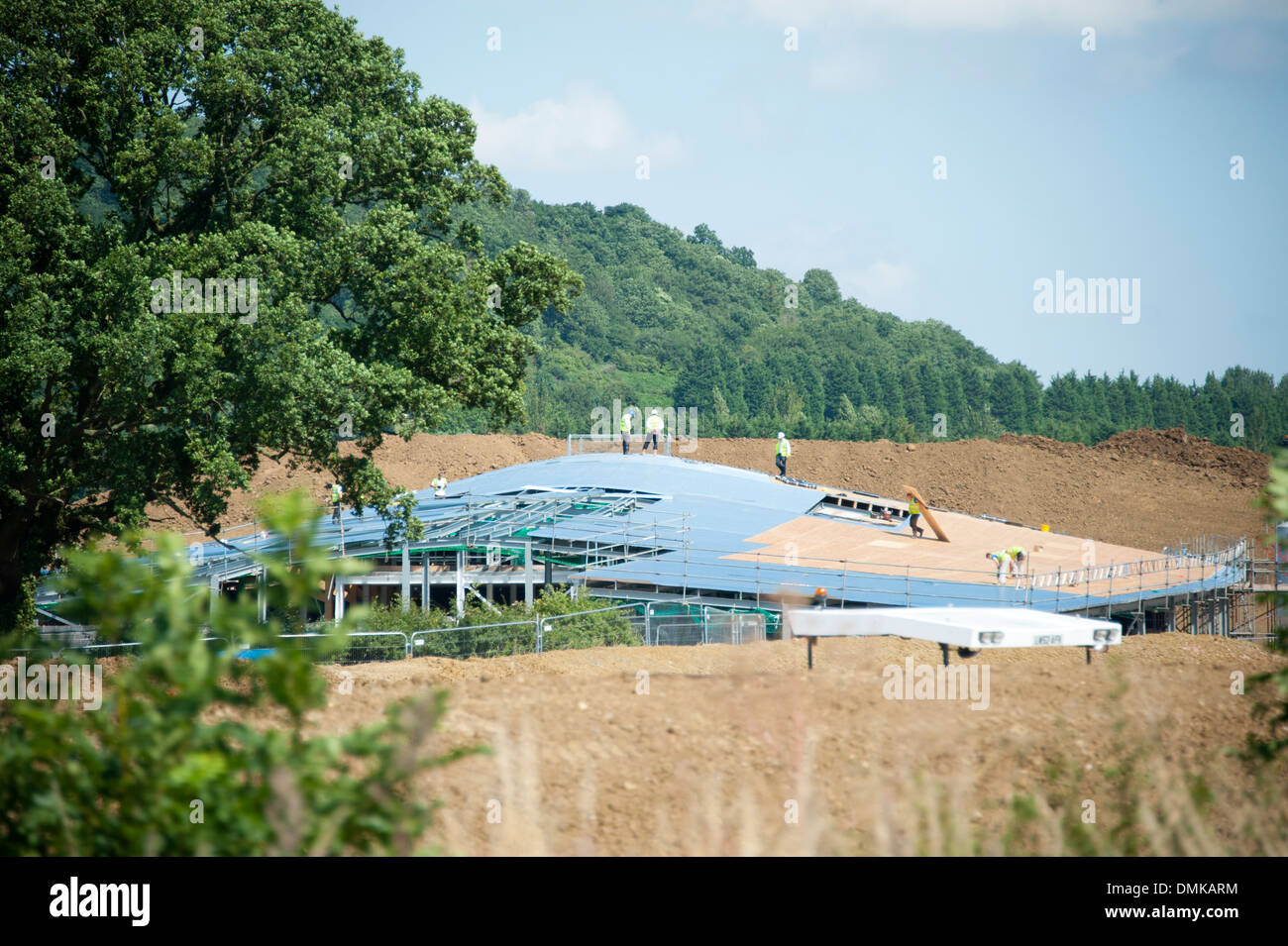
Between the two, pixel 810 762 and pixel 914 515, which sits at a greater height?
pixel 914 515

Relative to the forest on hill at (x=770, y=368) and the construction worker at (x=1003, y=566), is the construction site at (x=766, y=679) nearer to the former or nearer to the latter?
the construction worker at (x=1003, y=566)

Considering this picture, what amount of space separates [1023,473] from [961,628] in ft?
130

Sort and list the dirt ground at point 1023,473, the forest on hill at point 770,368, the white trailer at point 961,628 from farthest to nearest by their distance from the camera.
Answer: the forest on hill at point 770,368 → the dirt ground at point 1023,473 → the white trailer at point 961,628

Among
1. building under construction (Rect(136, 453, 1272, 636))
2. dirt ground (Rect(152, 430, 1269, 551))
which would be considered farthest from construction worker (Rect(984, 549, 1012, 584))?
dirt ground (Rect(152, 430, 1269, 551))

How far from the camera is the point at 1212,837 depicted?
6.45m

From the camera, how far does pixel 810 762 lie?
7.58 metres

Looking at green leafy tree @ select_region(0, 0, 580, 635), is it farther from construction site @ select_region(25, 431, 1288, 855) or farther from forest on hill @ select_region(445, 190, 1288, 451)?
forest on hill @ select_region(445, 190, 1288, 451)

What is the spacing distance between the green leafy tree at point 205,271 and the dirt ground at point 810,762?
28.7 ft

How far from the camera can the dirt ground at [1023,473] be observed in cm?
4259

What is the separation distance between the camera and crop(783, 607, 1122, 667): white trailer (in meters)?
10.5

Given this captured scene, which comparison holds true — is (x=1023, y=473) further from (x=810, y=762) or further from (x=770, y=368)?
(x=770, y=368)

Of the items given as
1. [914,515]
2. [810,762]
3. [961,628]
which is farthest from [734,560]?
[810,762]

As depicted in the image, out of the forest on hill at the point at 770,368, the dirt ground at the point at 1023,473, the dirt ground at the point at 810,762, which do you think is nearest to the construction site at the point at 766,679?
the dirt ground at the point at 810,762

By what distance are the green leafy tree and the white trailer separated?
9.68 metres
